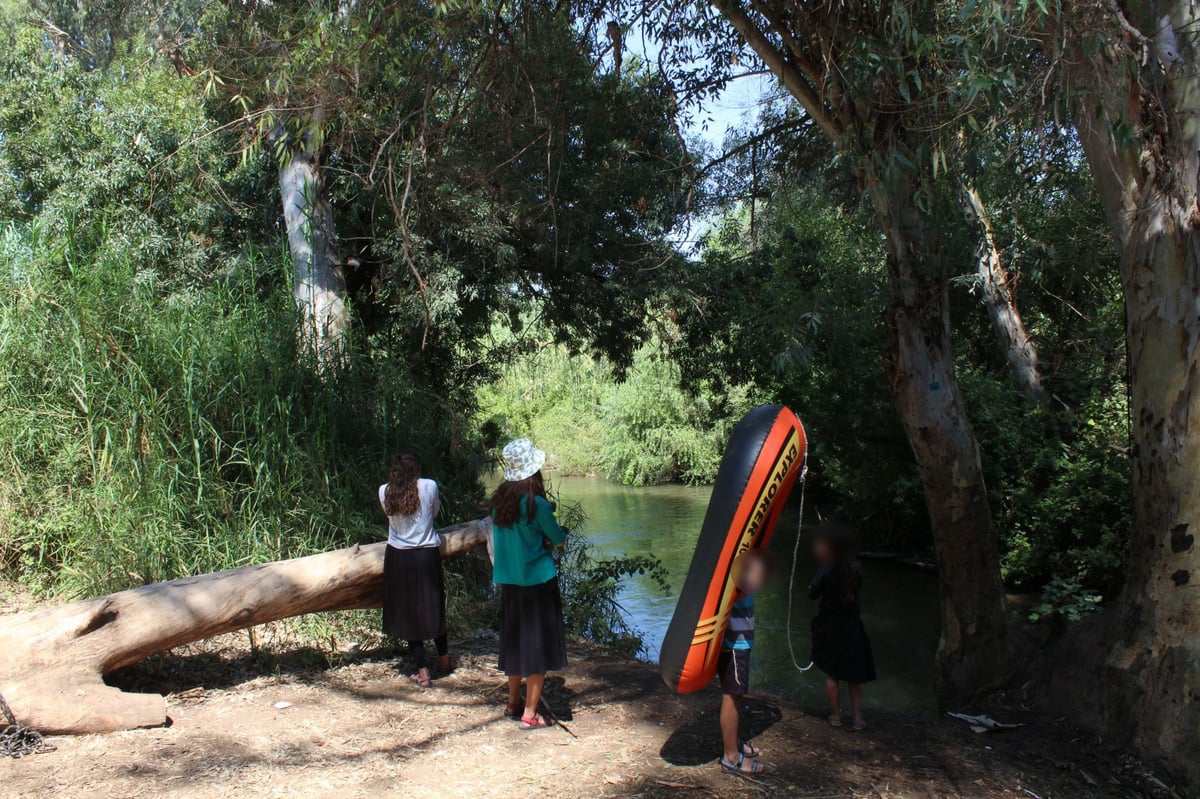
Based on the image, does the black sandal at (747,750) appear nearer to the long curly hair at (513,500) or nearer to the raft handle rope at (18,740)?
the long curly hair at (513,500)

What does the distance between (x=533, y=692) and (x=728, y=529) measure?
1.42m

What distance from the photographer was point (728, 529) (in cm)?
434

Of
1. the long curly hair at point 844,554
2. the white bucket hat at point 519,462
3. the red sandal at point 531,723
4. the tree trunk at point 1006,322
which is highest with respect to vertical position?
the tree trunk at point 1006,322

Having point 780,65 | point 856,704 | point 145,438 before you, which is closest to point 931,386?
point 856,704

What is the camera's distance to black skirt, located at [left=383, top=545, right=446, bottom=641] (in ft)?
18.1

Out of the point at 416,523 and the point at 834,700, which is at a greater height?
the point at 416,523

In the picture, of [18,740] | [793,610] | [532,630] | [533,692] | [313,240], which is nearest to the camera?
[18,740]

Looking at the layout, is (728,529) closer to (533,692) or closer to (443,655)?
(533,692)

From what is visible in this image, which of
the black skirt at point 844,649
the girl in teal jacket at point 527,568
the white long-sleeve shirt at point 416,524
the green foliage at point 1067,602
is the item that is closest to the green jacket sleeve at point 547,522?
the girl in teal jacket at point 527,568

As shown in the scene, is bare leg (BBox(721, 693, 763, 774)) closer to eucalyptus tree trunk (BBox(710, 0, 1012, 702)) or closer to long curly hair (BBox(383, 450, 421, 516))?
long curly hair (BBox(383, 450, 421, 516))

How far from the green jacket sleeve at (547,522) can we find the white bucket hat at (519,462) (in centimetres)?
15

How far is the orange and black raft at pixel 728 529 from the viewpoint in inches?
164

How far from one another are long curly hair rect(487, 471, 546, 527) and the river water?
3144mm

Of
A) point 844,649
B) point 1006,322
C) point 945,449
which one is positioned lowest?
point 844,649
